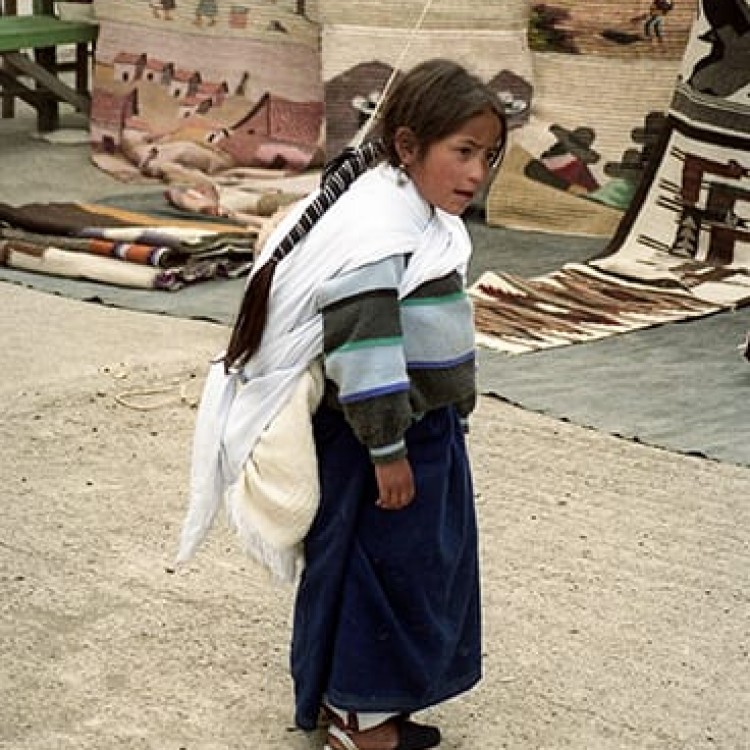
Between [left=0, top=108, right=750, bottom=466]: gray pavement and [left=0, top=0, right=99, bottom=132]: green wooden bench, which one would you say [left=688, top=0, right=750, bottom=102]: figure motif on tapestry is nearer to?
[left=0, top=108, right=750, bottom=466]: gray pavement

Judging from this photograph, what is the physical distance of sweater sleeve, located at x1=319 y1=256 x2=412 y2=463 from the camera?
80.7 inches

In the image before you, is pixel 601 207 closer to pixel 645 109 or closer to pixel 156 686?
pixel 645 109

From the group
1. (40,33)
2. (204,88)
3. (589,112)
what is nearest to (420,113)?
(589,112)

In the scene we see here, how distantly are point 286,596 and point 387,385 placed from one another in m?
0.89

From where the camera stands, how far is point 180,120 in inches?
271

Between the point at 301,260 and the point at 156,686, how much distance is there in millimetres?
760

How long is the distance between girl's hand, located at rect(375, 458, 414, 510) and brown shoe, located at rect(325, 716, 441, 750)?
34cm

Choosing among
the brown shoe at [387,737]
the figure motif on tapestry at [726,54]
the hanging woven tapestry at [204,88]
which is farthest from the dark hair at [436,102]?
the hanging woven tapestry at [204,88]

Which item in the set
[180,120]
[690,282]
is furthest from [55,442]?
[180,120]

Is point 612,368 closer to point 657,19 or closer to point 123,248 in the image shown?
point 123,248

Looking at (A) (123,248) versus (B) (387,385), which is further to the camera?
(A) (123,248)

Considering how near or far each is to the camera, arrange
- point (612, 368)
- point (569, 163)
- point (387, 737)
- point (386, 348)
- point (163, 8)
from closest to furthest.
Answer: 1. point (386, 348)
2. point (387, 737)
3. point (612, 368)
4. point (569, 163)
5. point (163, 8)

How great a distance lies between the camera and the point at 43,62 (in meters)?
7.72

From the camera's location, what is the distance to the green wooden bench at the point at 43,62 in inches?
287
